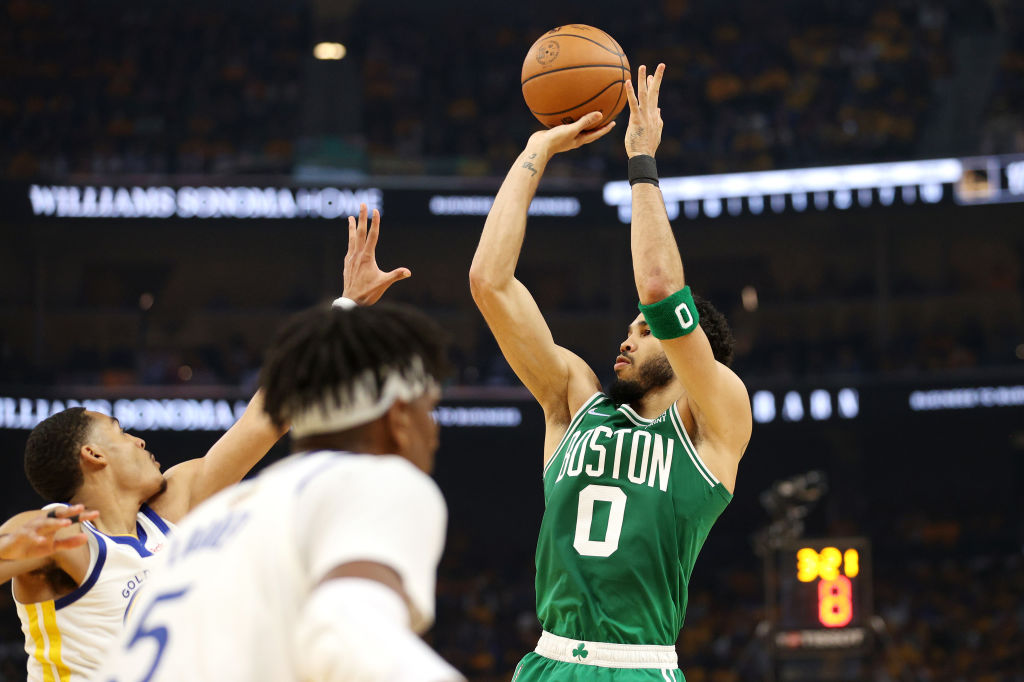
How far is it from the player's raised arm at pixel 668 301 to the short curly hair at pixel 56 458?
5.44ft

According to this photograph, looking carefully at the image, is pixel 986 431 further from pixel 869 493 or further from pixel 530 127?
pixel 530 127

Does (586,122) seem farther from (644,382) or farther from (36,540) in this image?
(36,540)

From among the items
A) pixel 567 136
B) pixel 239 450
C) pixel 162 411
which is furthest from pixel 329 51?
pixel 239 450

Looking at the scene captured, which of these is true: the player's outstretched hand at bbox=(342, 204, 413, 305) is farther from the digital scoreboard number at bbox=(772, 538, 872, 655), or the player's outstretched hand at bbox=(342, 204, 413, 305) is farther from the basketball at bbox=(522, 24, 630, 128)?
the digital scoreboard number at bbox=(772, 538, 872, 655)

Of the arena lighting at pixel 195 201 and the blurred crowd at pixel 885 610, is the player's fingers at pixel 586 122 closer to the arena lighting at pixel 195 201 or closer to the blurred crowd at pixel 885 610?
the blurred crowd at pixel 885 610

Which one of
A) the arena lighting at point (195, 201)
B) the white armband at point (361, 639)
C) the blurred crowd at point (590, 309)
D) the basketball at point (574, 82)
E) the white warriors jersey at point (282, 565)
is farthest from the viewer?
the blurred crowd at point (590, 309)

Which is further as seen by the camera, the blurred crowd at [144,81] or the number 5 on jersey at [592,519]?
the blurred crowd at [144,81]

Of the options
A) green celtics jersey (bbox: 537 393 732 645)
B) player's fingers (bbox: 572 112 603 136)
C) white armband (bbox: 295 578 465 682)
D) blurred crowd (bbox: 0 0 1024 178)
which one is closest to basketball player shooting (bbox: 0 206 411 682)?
player's fingers (bbox: 572 112 603 136)

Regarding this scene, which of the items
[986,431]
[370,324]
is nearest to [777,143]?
[986,431]

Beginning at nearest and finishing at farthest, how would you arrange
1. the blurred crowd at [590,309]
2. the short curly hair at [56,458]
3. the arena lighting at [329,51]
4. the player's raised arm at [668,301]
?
A: the short curly hair at [56,458] → the player's raised arm at [668,301] → the blurred crowd at [590,309] → the arena lighting at [329,51]

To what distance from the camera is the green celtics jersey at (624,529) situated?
349 centimetres

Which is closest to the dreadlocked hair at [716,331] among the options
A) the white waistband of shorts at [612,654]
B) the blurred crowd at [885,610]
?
the white waistband of shorts at [612,654]

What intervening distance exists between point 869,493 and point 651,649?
16.1m

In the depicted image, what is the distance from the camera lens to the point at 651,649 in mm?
3482
